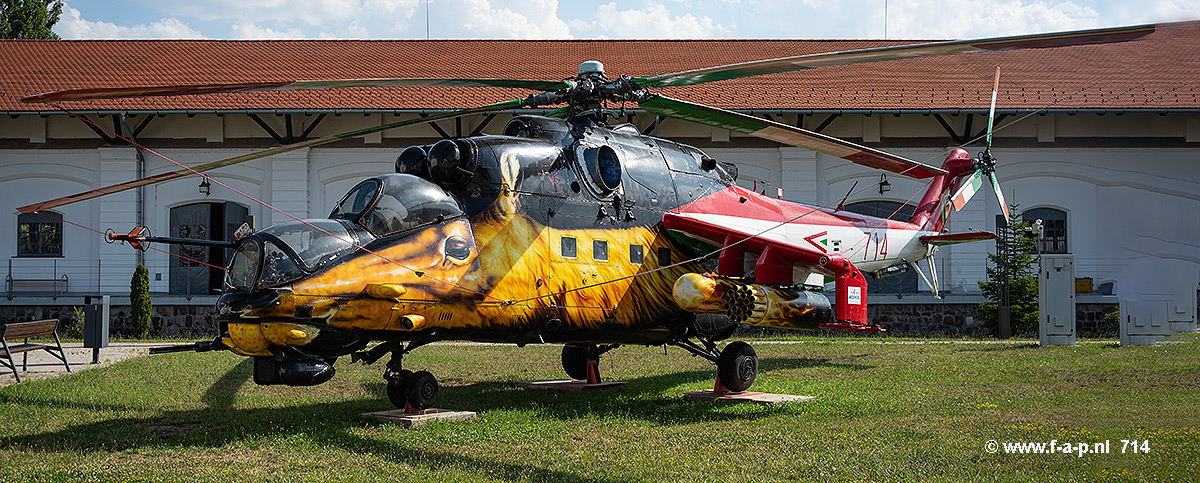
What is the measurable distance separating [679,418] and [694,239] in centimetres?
233

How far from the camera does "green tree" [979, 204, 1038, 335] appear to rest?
69.4ft

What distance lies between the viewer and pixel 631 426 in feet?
31.4

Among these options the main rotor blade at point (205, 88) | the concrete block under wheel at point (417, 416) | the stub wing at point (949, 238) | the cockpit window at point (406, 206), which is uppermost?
the main rotor blade at point (205, 88)

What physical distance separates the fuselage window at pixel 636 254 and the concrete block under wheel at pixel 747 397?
198 cm

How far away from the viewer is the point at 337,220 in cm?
904

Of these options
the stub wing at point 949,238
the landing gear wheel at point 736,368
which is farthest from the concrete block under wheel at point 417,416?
the stub wing at point 949,238

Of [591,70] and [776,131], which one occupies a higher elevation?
[591,70]

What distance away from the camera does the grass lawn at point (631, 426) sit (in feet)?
24.1

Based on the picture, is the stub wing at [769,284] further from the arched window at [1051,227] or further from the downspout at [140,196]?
the downspout at [140,196]

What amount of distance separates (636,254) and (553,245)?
1.23 metres

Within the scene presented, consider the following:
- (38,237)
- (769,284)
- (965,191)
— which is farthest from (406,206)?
(38,237)

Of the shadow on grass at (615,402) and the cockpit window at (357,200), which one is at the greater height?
the cockpit window at (357,200)

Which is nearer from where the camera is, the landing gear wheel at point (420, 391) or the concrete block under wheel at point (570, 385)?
the landing gear wheel at point (420, 391)

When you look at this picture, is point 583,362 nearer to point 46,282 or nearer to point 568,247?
point 568,247
